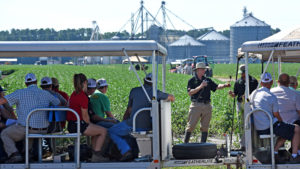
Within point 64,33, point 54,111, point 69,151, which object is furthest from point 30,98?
point 64,33

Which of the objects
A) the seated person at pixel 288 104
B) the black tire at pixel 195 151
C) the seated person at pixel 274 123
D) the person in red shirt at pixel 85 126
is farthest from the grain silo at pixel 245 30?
the person in red shirt at pixel 85 126

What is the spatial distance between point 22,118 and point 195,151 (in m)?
2.57

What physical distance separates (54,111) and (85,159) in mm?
805

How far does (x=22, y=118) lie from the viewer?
756cm

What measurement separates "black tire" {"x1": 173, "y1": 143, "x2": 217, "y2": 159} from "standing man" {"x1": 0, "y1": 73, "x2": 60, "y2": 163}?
2.06 m

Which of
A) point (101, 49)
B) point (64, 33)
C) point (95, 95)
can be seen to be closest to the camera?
point (101, 49)

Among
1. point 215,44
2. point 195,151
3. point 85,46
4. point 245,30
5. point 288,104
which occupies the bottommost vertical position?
point 195,151

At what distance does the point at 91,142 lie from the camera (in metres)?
7.77

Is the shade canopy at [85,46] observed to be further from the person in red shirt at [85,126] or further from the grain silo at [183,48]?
the grain silo at [183,48]

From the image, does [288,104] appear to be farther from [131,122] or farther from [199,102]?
[199,102]

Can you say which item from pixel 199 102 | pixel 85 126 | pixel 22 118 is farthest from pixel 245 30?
pixel 22 118

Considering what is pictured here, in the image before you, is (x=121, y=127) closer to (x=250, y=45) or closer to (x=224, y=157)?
(x=224, y=157)

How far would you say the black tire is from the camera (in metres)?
8.13

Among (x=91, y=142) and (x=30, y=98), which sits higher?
(x=30, y=98)
